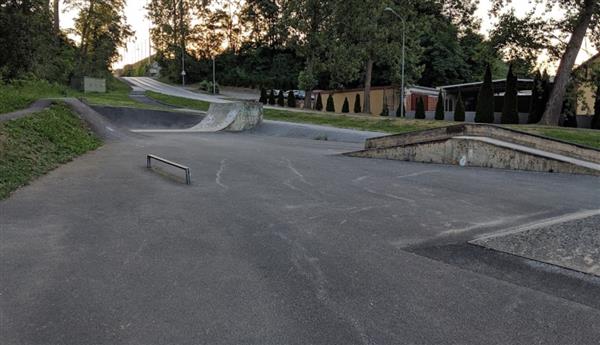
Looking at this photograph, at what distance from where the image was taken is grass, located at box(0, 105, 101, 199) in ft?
29.4

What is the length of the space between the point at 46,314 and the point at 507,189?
26.2ft

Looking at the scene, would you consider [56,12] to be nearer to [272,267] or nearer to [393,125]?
[393,125]

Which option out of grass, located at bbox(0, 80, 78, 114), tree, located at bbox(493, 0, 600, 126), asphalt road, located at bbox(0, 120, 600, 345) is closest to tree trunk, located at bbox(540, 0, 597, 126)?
tree, located at bbox(493, 0, 600, 126)

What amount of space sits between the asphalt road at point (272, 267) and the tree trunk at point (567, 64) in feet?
58.8

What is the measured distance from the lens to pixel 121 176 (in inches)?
386

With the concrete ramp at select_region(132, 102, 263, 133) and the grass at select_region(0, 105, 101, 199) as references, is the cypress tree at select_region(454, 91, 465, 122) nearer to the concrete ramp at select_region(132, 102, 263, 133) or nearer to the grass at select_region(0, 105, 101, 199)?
the concrete ramp at select_region(132, 102, 263, 133)

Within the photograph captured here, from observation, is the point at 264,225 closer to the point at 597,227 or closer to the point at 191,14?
the point at 597,227

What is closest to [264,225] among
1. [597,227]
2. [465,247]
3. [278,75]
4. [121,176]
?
[465,247]

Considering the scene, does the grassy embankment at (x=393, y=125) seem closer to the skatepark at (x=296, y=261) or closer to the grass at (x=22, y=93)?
the skatepark at (x=296, y=261)

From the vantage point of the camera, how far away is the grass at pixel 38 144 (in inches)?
352

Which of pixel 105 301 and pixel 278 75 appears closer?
pixel 105 301

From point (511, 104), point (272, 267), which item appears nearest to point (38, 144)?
point (272, 267)

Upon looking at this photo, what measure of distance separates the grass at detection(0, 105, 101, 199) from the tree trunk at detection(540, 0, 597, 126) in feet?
75.5

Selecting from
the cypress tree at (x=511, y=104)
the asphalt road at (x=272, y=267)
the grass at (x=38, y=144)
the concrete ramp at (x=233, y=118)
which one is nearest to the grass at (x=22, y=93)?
the grass at (x=38, y=144)
